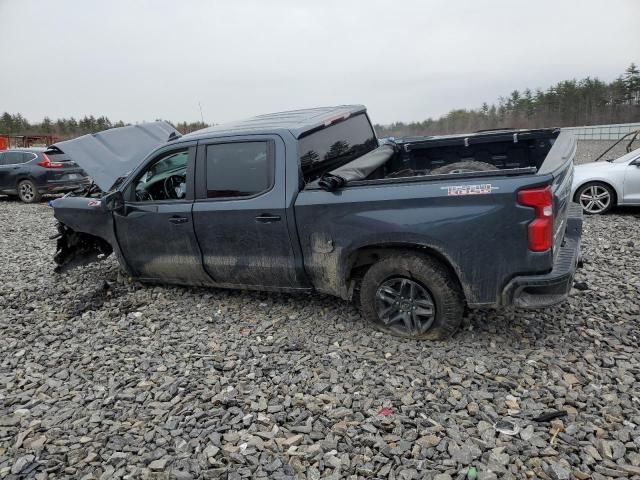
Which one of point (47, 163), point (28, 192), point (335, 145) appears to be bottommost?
point (28, 192)

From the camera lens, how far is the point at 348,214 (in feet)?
12.1

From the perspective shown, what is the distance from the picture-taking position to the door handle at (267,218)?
13.1 feet

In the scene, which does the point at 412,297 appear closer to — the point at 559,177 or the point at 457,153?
the point at 559,177

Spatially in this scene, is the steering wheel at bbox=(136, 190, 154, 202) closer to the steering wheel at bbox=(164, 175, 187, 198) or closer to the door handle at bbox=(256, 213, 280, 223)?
the steering wheel at bbox=(164, 175, 187, 198)

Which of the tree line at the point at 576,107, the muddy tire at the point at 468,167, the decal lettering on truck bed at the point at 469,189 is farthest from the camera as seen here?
the tree line at the point at 576,107

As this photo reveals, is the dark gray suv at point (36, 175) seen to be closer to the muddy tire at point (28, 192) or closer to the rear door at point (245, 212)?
the muddy tire at point (28, 192)

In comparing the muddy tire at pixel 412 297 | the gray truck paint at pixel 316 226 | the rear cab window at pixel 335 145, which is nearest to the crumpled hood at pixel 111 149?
the gray truck paint at pixel 316 226

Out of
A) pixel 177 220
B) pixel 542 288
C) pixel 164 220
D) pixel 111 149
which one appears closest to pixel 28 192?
pixel 111 149

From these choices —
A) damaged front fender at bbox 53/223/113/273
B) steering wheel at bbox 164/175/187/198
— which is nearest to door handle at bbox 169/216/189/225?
steering wheel at bbox 164/175/187/198

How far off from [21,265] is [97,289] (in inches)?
89.3

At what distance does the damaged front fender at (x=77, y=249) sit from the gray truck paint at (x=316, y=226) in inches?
18.1

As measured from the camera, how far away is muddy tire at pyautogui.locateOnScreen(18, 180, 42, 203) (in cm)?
1344

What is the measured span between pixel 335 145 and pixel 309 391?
7.81 feet

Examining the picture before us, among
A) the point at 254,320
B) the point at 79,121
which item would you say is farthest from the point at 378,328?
the point at 79,121
